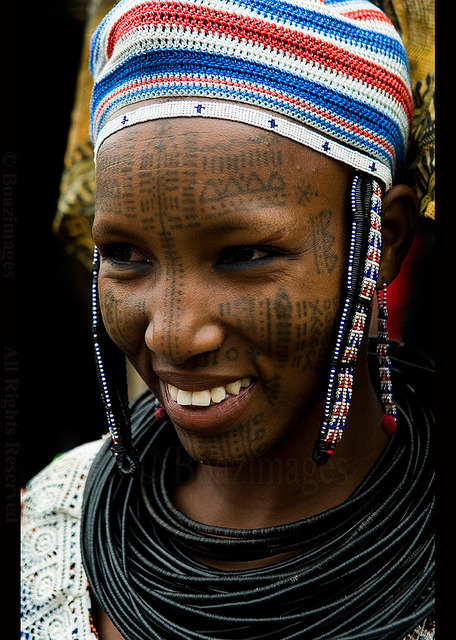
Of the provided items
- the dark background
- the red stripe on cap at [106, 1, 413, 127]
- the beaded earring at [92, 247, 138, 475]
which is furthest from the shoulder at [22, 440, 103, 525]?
the dark background

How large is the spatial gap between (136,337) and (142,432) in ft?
2.19

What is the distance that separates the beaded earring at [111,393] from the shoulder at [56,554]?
0.38 meters

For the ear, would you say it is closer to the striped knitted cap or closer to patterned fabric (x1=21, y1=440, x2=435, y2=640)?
the striped knitted cap

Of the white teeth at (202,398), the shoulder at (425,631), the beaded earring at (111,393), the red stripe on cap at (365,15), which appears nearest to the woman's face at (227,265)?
the white teeth at (202,398)

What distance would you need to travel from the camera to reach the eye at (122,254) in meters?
1.50

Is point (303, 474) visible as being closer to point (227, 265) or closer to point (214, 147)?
point (227, 265)

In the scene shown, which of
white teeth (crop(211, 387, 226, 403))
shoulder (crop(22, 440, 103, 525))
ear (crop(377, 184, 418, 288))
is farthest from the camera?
shoulder (crop(22, 440, 103, 525))

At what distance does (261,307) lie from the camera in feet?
4.51

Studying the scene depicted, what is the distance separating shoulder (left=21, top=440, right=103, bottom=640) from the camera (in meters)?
1.81

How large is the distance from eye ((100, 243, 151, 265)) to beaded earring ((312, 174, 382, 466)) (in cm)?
51

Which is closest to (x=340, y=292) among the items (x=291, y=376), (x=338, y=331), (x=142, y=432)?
(x=338, y=331)

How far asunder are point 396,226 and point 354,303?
0.30m

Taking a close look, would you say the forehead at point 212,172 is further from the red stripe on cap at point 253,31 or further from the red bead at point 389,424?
the red bead at point 389,424

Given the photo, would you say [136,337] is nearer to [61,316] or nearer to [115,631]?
[115,631]
